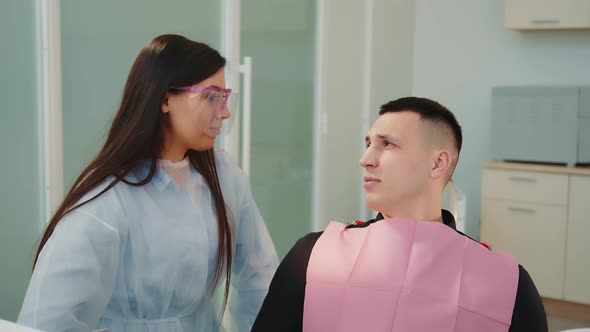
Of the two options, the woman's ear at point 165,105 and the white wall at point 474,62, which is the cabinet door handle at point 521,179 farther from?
the woman's ear at point 165,105

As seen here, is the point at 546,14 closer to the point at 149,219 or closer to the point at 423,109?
the point at 423,109

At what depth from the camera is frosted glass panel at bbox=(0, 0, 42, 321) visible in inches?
78.1

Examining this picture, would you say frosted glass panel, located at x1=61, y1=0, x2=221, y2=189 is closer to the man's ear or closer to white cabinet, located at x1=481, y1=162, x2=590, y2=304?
the man's ear

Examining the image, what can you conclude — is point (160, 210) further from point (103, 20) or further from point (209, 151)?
point (103, 20)

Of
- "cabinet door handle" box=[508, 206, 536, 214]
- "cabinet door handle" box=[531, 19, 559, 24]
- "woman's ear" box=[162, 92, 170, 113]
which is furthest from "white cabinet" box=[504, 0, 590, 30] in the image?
"woman's ear" box=[162, 92, 170, 113]

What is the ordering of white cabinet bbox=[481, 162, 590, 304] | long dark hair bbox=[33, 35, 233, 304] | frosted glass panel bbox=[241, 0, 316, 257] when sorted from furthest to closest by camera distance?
white cabinet bbox=[481, 162, 590, 304], frosted glass panel bbox=[241, 0, 316, 257], long dark hair bbox=[33, 35, 233, 304]

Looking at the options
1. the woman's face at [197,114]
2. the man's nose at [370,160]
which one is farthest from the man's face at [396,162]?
the woman's face at [197,114]

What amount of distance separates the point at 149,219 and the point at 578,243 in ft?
10.9

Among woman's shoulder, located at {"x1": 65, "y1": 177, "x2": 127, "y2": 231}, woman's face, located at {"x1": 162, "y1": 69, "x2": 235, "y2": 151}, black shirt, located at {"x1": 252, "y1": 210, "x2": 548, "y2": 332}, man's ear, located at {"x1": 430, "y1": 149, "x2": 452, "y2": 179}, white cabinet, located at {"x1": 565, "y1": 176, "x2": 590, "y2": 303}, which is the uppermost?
woman's face, located at {"x1": 162, "y1": 69, "x2": 235, "y2": 151}

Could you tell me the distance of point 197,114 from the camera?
5.08 ft

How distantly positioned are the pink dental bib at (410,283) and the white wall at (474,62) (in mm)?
3758

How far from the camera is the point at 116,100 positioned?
2.41m

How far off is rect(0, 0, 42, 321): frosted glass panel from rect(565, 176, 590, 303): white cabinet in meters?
3.15

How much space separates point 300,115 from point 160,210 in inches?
88.0
